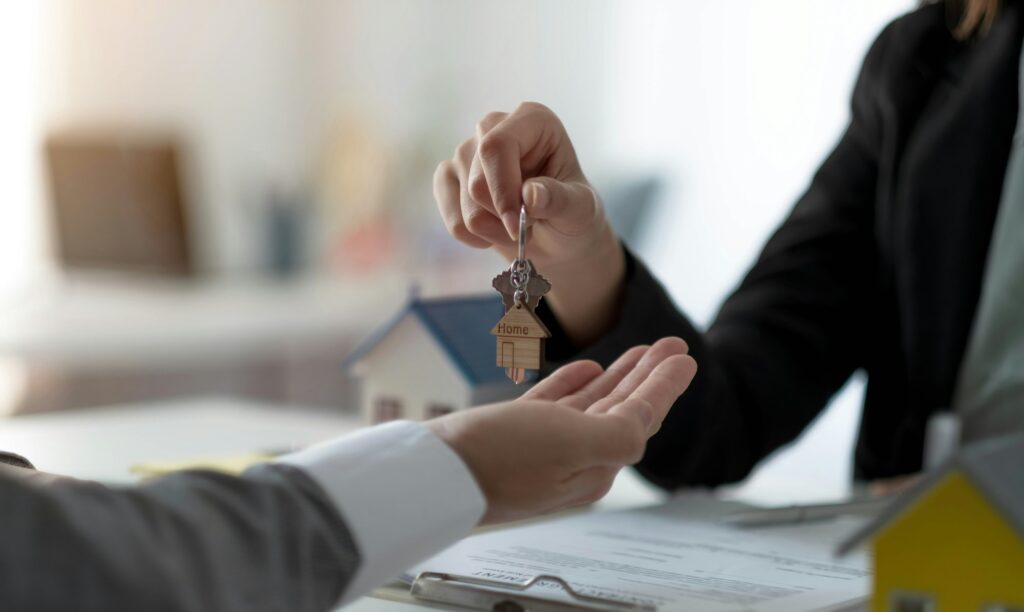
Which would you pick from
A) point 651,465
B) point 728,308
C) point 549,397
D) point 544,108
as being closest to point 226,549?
point 549,397

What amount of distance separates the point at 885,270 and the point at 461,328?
1.43 feet

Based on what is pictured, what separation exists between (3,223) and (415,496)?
9.43 ft

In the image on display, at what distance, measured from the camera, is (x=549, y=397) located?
1.90 ft

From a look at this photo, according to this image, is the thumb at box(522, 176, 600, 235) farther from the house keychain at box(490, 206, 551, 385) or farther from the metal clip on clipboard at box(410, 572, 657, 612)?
the metal clip on clipboard at box(410, 572, 657, 612)

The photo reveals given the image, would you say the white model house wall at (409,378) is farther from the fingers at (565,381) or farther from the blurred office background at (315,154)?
the blurred office background at (315,154)

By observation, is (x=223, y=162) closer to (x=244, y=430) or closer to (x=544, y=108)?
(x=244, y=430)

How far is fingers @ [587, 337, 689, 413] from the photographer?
1.72ft

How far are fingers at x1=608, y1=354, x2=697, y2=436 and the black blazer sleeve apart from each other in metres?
0.35

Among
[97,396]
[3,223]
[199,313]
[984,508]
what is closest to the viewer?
[984,508]

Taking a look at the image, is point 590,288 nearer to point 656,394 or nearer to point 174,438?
point 656,394

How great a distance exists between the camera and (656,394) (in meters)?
0.53

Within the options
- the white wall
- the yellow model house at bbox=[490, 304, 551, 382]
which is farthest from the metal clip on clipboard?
the white wall

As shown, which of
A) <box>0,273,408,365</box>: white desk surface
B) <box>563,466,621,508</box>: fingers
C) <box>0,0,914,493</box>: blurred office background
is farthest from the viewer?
<box>0,0,914,493</box>: blurred office background

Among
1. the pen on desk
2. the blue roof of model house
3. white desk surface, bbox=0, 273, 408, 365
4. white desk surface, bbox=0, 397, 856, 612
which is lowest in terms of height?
white desk surface, bbox=0, 273, 408, 365
